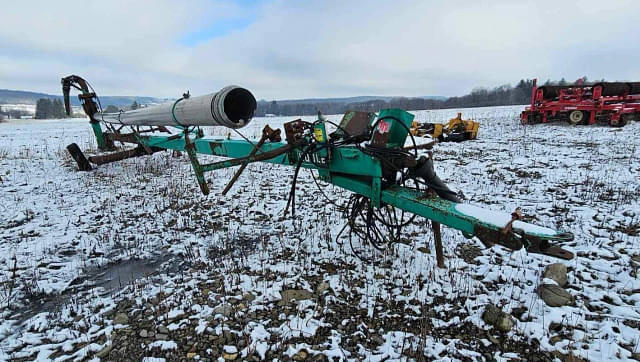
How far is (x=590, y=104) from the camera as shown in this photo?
551 inches

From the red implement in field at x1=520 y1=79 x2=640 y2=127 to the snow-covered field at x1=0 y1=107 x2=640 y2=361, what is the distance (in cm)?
980

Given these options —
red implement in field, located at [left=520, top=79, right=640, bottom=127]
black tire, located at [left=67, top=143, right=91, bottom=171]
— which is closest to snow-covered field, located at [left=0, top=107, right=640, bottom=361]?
black tire, located at [left=67, top=143, right=91, bottom=171]

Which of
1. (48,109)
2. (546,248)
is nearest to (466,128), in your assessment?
(546,248)

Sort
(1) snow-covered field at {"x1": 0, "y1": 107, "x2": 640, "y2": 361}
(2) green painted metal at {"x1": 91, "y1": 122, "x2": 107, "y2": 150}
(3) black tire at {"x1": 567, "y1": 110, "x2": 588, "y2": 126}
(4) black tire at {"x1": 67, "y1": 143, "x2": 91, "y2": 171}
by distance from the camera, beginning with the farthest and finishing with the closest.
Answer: (3) black tire at {"x1": 567, "y1": 110, "x2": 588, "y2": 126}, (2) green painted metal at {"x1": 91, "y1": 122, "x2": 107, "y2": 150}, (4) black tire at {"x1": 67, "y1": 143, "x2": 91, "y2": 171}, (1) snow-covered field at {"x1": 0, "y1": 107, "x2": 640, "y2": 361}

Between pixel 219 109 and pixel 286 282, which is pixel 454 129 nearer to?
pixel 286 282

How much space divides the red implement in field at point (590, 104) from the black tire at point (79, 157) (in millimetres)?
17984

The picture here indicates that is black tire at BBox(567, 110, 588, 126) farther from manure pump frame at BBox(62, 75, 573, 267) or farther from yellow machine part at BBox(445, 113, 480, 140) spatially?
manure pump frame at BBox(62, 75, 573, 267)

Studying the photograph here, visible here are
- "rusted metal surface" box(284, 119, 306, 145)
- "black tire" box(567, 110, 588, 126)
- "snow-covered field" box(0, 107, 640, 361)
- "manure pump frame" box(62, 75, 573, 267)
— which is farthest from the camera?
"black tire" box(567, 110, 588, 126)

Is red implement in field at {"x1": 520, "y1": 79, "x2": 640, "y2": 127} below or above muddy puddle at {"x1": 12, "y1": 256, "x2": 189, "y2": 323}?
above

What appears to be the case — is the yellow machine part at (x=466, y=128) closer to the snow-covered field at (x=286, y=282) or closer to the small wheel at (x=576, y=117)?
the small wheel at (x=576, y=117)

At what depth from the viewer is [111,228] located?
499cm

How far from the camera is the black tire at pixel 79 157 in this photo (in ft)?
26.4

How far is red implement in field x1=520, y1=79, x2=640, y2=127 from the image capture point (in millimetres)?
13500

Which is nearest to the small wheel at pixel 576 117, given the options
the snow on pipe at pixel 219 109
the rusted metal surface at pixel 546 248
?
the rusted metal surface at pixel 546 248
